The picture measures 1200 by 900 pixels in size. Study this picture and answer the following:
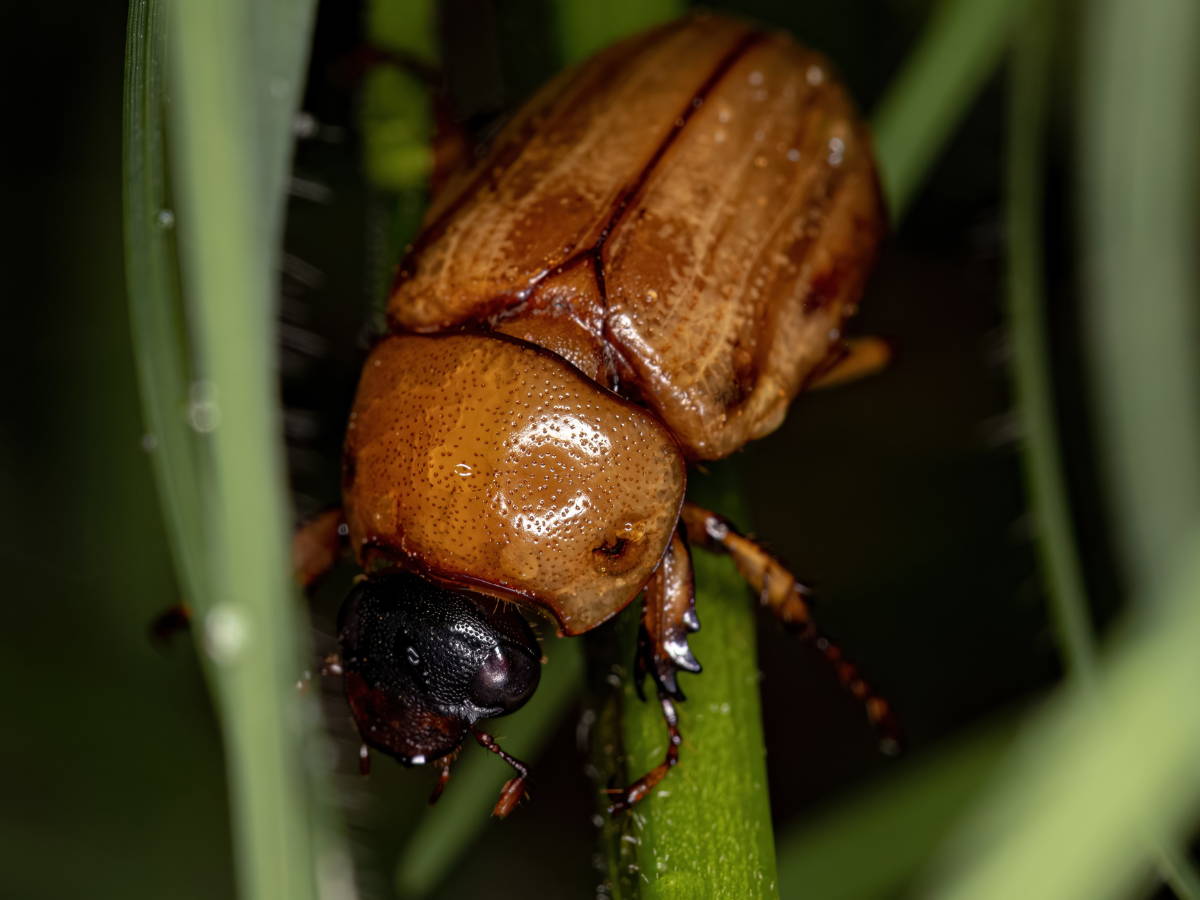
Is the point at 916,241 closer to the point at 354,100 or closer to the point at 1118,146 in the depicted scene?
the point at 1118,146

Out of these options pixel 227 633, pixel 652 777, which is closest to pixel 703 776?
pixel 652 777

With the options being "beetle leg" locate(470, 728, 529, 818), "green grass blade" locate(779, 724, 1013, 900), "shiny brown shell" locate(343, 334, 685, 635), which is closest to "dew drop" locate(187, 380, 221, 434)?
"shiny brown shell" locate(343, 334, 685, 635)

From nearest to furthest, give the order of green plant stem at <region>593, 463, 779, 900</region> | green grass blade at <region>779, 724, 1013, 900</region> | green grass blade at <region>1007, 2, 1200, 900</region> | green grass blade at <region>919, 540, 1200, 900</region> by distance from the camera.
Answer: green grass blade at <region>919, 540, 1200, 900</region>, green plant stem at <region>593, 463, 779, 900</region>, green grass blade at <region>1007, 2, 1200, 900</region>, green grass blade at <region>779, 724, 1013, 900</region>

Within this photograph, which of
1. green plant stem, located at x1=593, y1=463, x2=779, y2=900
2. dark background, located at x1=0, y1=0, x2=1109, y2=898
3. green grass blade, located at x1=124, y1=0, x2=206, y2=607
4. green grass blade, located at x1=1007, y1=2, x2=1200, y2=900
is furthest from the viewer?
dark background, located at x1=0, y1=0, x2=1109, y2=898

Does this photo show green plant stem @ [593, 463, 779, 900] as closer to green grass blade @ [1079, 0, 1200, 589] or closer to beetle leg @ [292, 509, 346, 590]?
beetle leg @ [292, 509, 346, 590]

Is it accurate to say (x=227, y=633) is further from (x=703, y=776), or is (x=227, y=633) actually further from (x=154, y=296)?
(x=703, y=776)

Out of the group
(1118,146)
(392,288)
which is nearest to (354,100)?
(392,288)
